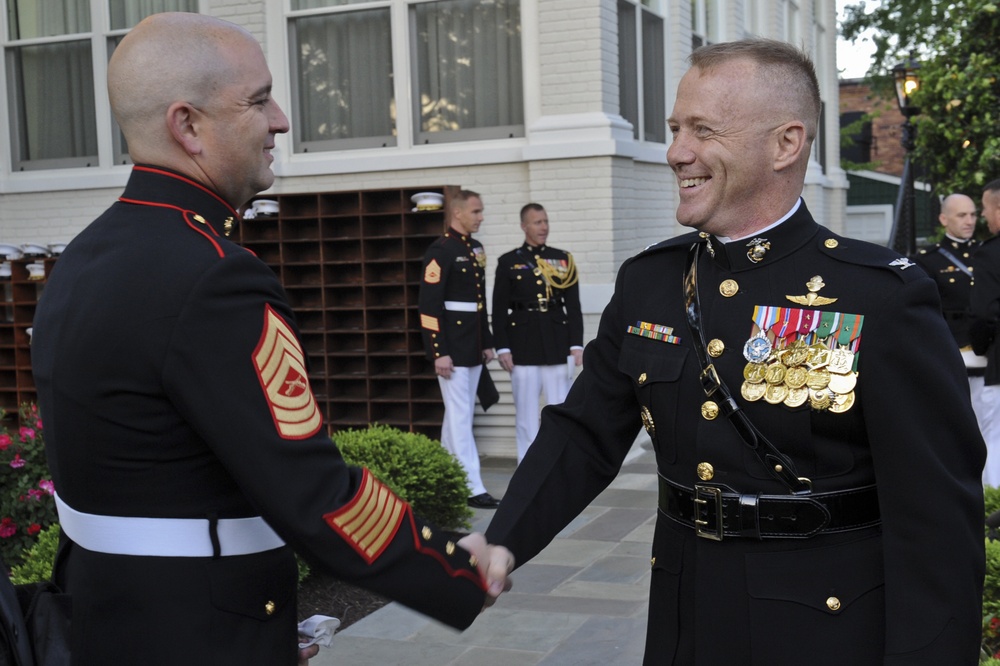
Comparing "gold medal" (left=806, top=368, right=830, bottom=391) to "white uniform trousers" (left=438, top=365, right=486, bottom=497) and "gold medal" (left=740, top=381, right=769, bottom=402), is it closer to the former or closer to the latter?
"gold medal" (left=740, top=381, right=769, bottom=402)

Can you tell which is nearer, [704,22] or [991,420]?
[991,420]

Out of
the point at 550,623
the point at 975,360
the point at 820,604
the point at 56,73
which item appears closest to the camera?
the point at 820,604

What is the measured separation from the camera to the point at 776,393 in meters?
2.62

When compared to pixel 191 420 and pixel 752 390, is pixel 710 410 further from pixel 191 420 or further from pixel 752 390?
pixel 191 420

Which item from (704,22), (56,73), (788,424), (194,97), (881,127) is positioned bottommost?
(788,424)

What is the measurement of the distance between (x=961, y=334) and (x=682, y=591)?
262 inches

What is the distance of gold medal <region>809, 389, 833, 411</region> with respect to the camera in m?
2.57

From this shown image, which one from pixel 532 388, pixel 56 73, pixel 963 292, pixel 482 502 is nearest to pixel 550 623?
pixel 482 502

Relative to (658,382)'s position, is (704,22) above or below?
above

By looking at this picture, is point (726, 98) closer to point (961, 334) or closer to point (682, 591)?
point (682, 591)

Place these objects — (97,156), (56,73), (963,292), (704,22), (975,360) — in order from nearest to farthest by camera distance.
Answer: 1. (975,360)
2. (963,292)
3. (97,156)
4. (56,73)
5. (704,22)

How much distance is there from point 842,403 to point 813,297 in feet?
0.88

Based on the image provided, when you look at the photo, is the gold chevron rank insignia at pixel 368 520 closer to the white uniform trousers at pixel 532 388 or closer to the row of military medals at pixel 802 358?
the row of military medals at pixel 802 358

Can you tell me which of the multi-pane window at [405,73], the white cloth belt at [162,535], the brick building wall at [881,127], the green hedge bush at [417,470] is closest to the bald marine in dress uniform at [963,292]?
the green hedge bush at [417,470]
